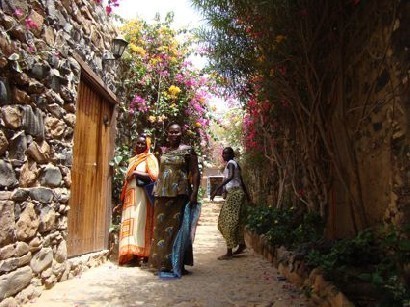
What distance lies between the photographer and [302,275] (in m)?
3.60

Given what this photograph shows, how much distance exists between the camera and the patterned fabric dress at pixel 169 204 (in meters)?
4.46

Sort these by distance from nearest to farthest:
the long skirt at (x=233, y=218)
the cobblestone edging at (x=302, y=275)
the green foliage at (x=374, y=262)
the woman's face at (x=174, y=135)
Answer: the green foliage at (x=374, y=262) < the cobblestone edging at (x=302, y=275) < the woman's face at (x=174, y=135) < the long skirt at (x=233, y=218)

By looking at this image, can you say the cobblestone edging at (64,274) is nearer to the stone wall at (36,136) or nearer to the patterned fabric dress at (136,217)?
the stone wall at (36,136)

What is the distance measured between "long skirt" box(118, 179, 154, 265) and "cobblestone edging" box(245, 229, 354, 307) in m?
1.56

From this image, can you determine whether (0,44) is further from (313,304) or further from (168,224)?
(313,304)

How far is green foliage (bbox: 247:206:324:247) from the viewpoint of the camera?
455 centimetres

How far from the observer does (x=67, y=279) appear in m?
4.05

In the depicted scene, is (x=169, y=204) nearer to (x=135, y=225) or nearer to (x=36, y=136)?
(x=135, y=225)

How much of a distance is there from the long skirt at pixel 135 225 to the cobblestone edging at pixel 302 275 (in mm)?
1565

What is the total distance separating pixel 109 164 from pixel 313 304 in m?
3.34

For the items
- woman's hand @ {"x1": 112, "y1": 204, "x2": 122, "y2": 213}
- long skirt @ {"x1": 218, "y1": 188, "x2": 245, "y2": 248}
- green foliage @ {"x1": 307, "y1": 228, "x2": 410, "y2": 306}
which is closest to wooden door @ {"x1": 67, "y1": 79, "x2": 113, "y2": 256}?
woman's hand @ {"x1": 112, "y1": 204, "x2": 122, "y2": 213}

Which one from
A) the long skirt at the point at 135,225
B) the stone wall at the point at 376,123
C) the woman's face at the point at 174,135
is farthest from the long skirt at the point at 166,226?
the stone wall at the point at 376,123

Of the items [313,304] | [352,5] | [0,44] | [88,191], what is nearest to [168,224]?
[88,191]

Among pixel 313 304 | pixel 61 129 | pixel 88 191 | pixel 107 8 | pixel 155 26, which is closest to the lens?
pixel 313 304
